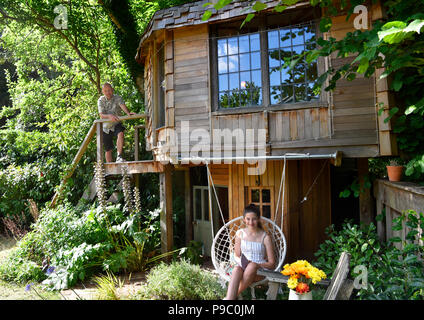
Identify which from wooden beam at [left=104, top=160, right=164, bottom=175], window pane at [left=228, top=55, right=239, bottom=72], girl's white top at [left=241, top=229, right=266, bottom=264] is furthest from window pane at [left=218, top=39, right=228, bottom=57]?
girl's white top at [left=241, top=229, right=266, bottom=264]

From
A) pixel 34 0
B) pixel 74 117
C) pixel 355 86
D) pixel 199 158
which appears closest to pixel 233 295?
pixel 199 158

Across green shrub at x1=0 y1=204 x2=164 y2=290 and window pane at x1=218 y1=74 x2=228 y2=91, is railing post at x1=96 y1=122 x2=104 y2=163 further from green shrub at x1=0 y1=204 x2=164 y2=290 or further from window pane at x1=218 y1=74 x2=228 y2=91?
window pane at x1=218 y1=74 x2=228 y2=91

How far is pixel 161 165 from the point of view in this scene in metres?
5.60

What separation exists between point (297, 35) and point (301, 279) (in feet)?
11.8

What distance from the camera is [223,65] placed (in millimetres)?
4934

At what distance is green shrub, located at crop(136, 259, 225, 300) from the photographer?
394 centimetres

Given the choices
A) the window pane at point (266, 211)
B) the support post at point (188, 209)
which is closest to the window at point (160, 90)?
the support post at point (188, 209)

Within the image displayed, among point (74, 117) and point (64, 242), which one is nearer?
point (64, 242)

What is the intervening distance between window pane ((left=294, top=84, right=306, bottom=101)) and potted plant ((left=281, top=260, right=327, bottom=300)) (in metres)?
2.69

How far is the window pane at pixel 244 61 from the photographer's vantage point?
15.8 ft

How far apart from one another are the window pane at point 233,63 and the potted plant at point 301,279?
3.29m

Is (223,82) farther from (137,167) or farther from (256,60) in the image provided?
(137,167)
